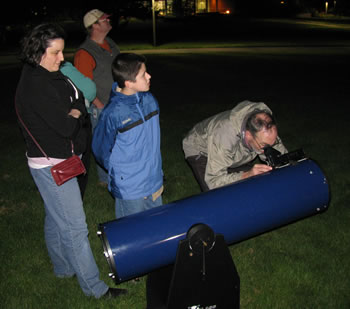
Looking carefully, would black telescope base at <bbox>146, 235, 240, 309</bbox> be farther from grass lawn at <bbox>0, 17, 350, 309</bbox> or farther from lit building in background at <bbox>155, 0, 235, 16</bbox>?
lit building in background at <bbox>155, 0, 235, 16</bbox>

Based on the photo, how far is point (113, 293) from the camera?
114 inches

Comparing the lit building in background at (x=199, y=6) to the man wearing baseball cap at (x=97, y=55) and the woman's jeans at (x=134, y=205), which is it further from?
the woman's jeans at (x=134, y=205)

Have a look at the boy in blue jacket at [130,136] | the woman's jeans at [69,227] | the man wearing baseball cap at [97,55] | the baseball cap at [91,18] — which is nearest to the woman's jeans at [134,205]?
the boy in blue jacket at [130,136]

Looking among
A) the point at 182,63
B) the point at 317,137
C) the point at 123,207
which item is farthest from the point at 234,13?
the point at 123,207

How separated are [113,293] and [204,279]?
102 cm

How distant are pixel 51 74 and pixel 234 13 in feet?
191

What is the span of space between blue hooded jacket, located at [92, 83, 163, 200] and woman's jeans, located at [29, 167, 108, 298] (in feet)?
1.13

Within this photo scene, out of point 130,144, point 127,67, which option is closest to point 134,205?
point 130,144

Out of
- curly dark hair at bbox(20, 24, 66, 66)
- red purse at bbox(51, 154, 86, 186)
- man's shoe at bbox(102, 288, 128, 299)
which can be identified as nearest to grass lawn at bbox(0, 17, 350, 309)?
man's shoe at bbox(102, 288, 128, 299)

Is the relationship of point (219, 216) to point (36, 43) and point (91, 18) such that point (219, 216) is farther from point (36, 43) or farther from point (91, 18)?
point (91, 18)

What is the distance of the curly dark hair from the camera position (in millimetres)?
2141

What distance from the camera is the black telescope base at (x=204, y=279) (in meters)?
2.09

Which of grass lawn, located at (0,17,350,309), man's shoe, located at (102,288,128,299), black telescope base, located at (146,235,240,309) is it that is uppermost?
black telescope base, located at (146,235,240,309)

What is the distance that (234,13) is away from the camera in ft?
184
